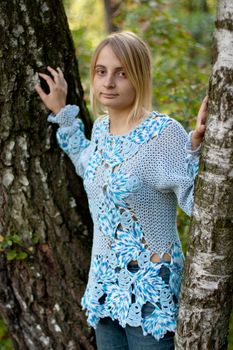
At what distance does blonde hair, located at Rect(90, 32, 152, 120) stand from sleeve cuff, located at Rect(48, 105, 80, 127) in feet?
1.29

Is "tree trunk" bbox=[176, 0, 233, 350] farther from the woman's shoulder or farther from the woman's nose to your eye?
the woman's nose

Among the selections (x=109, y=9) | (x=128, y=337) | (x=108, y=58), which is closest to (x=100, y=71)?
(x=108, y=58)

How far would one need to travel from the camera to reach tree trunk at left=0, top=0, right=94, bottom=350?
2.58 meters

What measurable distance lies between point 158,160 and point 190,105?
1.33m

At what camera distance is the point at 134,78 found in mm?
2299

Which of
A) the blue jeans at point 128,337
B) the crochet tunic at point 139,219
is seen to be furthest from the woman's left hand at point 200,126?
the blue jeans at point 128,337

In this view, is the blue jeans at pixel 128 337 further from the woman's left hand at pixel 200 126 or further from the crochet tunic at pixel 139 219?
the woman's left hand at pixel 200 126

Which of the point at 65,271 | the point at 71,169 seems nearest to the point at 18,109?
the point at 71,169

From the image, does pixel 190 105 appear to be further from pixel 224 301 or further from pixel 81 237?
pixel 224 301

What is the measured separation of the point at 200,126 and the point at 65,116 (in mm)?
904

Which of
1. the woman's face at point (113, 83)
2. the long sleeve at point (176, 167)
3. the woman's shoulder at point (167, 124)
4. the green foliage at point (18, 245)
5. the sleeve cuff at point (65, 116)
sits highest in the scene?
the woman's face at point (113, 83)

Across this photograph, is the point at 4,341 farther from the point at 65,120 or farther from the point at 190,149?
the point at 190,149

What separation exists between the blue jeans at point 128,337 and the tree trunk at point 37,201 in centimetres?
35

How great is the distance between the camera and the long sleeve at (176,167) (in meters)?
2.15
